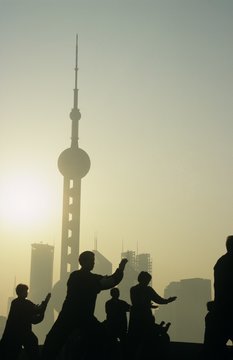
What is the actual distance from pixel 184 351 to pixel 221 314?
380 centimetres

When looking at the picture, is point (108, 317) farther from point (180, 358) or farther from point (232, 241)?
point (232, 241)

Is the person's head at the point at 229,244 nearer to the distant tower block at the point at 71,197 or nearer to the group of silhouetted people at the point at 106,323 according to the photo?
the group of silhouetted people at the point at 106,323

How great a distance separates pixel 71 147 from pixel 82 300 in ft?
407

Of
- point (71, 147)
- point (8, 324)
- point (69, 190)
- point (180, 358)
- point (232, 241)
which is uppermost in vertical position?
point (71, 147)

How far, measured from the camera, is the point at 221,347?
6.64m

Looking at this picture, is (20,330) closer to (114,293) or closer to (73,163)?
(114,293)

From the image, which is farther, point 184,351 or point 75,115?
point 75,115

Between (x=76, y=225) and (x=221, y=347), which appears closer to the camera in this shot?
(x=221, y=347)

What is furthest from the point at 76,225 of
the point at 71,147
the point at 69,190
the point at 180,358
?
the point at 180,358

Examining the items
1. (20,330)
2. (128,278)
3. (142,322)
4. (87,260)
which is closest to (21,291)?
(20,330)

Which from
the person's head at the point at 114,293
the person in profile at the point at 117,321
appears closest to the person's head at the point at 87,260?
the person in profile at the point at 117,321

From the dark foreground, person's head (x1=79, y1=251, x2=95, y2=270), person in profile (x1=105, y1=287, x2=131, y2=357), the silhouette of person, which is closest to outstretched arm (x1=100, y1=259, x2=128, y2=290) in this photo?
the silhouette of person

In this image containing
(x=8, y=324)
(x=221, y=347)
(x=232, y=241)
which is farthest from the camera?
(x=8, y=324)

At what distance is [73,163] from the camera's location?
419 ft
